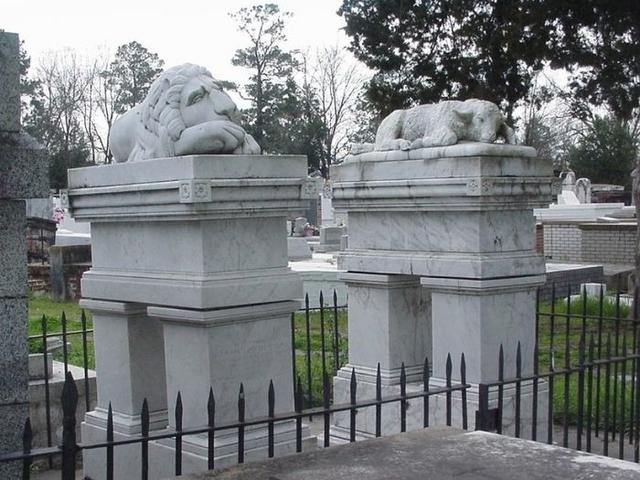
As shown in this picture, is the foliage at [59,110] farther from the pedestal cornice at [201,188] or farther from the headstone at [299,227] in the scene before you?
the pedestal cornice at [201,188]

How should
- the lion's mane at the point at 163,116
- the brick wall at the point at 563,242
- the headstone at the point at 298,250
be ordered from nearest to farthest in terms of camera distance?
1. the lion's mane at the point at 163,116
2. the headstone at the point at 298,250
3. the brick wall at the point at 563,242

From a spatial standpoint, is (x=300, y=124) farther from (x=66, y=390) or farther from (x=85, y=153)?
(x=66, y=390)

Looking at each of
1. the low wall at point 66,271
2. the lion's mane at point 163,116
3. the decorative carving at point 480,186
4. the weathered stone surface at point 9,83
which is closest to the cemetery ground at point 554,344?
the low wall at point 66,271

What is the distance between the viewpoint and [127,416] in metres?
5.34

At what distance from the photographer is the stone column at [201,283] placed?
4660 mm

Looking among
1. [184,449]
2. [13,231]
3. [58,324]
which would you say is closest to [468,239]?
[184,449]

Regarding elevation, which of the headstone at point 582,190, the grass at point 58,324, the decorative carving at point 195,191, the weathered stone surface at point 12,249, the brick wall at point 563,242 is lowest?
the grass at point 58,324

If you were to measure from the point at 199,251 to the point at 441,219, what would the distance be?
1880mm

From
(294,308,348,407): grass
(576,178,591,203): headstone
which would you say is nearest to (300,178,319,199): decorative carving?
(294,308,348,407): grass

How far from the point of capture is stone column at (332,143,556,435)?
562 cm

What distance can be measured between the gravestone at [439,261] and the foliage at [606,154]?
3965cm

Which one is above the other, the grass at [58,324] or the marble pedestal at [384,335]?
the marble pedestal at [384,335]

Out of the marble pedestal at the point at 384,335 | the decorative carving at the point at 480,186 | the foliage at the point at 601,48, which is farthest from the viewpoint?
the foliage at the point at 601,48

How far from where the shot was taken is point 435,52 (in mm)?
18156
